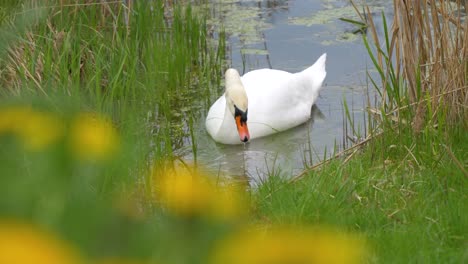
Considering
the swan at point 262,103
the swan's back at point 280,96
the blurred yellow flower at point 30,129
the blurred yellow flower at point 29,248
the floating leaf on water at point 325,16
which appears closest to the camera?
the blurred yellow flower at point 29,248

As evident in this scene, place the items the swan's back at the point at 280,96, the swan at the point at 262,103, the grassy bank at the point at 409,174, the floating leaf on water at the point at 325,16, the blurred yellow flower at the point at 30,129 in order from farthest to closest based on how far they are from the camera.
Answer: the floating leaf on water at the point at 325,16
the swan's back at the point at 280,96
the swan at the point at 262,103
the grassy bank at the point at 409,174
the blurred yellow flower at the point at 30,129

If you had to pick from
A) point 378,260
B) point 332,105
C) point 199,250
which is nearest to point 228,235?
point 199,250

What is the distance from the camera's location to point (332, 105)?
22.9 ft

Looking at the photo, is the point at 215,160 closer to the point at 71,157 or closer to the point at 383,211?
the point at 383,211

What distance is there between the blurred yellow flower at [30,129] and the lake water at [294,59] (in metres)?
4.28

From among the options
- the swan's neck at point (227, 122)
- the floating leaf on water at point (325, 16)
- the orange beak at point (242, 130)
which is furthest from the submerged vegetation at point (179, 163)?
the floating leaf on water at point (325, 16)

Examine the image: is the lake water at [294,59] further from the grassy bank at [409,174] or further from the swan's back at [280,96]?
the grassy bank at [409,174]

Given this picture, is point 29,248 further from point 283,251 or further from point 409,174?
point 409,174

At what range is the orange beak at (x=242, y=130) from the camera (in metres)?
6.11

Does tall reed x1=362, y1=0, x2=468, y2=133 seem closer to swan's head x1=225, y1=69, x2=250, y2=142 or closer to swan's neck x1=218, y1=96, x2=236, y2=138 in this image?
swan's head x1=225, y1=69, x2=250, y2=142

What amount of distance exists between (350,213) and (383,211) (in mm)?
138

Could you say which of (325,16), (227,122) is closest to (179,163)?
(227,122)

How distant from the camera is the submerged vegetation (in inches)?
35.3

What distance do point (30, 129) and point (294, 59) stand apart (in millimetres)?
6899
